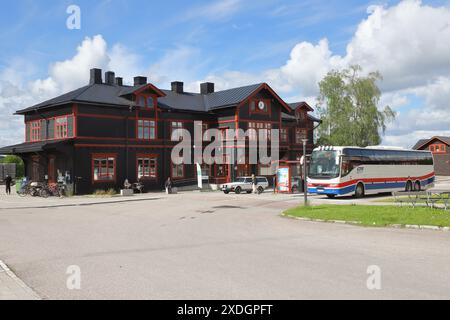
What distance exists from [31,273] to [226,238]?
607 centimetres

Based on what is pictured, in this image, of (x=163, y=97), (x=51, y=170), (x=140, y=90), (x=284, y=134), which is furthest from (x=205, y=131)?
(x=51, y=170)

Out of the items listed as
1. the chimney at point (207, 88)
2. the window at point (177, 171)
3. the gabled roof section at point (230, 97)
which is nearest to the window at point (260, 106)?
the gabled roof section at point (230, 97)

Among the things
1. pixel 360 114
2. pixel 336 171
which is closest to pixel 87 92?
pixel 336 171

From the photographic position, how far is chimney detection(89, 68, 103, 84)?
45469 mm

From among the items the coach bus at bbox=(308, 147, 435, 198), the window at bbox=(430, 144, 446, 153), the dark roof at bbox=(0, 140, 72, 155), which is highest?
the window at bbox=(430, 144, 446, 153)

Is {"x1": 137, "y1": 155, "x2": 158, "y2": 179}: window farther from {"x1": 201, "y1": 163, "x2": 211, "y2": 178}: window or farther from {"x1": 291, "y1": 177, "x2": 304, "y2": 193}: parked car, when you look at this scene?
{"x1": 291, "y1": 177, "x2": 304, "y2": 193}: parked car

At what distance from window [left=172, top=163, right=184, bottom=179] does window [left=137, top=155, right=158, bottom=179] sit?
2.04 m

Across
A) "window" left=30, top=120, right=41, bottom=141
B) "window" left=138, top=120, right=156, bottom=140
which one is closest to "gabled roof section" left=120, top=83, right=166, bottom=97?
"window" left=138, top=120, right=156, bottom=140

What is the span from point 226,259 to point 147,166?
34.7m

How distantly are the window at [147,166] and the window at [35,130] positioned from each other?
31.6 feet

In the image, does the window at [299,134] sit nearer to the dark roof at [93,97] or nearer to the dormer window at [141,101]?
the dormer window at [141,101]
